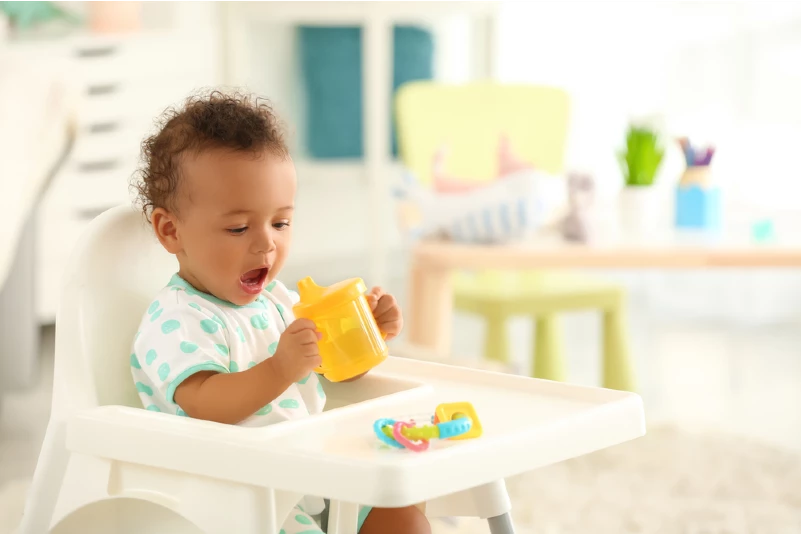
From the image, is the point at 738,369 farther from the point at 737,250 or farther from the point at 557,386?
the point at 557,386

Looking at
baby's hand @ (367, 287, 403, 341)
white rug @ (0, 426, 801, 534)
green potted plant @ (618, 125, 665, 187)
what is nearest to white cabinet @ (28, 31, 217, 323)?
white rug @ (0, 426, 801, 534)

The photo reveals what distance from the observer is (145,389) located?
895mm

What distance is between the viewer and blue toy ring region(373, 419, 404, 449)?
2.40 ft

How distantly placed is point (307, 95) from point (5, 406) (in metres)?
1.42

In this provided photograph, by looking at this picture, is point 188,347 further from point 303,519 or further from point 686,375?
point 686,375

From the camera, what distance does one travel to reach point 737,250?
1.84m

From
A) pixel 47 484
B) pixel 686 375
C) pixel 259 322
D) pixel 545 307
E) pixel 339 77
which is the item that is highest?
pixel 339 77

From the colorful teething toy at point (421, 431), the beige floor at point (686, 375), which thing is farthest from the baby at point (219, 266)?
the beige floor at point (686, 375)

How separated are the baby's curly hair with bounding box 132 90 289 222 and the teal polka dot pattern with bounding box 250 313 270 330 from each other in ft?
0.41

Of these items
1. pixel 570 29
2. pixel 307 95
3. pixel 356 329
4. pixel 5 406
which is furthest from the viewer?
pixel 570 29

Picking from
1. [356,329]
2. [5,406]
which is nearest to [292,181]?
[356,329]

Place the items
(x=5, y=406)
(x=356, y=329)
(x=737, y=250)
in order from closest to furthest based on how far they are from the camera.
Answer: (x=356, y=329) → (x=737, y=250) → (x=5, y=406)

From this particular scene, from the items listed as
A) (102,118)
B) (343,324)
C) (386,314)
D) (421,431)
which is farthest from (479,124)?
Answer: (421,431)

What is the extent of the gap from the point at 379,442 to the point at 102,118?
2.03 m
